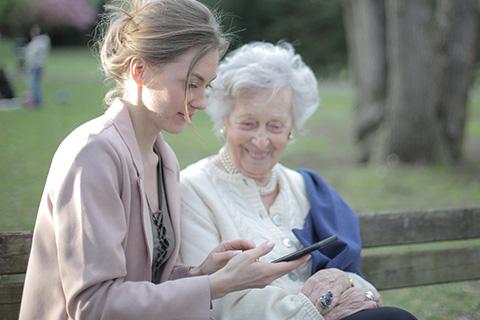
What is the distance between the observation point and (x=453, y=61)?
8.03 metres

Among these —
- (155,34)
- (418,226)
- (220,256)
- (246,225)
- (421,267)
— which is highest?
(155,34)

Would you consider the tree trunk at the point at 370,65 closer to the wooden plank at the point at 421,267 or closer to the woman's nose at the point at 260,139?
the wooden plank at the point at 421,267

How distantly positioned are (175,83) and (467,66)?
23.5 feet

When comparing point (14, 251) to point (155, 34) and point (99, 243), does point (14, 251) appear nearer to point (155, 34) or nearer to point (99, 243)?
point (99, 243)

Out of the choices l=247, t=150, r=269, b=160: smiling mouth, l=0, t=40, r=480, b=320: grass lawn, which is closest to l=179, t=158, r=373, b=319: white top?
l=247, t=150, r=269, b=160: smiling mouth

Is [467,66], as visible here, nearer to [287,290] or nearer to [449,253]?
[449,253]

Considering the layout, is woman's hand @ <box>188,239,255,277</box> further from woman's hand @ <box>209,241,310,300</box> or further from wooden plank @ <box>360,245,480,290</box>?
wooden plank @ <box>360,245,480,290</box>

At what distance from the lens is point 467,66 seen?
808cm

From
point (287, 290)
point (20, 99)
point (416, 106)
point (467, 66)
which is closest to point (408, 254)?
point (287, 290)

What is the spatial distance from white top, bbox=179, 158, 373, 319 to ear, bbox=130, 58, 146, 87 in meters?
0.72

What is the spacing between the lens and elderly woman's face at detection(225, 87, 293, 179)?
279 cm

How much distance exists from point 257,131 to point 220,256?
32.9 inches

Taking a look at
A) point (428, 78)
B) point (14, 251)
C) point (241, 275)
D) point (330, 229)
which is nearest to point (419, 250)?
point (330, 229)

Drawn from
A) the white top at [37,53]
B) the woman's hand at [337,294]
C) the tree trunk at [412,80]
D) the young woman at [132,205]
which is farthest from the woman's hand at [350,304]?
the white top at [37,53]
